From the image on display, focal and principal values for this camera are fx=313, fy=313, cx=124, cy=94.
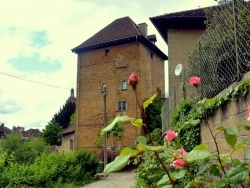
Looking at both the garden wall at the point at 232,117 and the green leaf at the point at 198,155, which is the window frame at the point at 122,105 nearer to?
the garden wall at the point at 232,117

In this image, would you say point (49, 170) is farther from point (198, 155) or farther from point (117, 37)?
point (117, 37)

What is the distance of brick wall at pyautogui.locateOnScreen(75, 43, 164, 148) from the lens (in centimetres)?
2892

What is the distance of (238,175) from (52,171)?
13143 millimetres

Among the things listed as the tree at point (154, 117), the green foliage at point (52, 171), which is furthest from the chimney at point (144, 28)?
the green foliage at point (52, 171)

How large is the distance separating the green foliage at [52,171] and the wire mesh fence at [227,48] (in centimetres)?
841

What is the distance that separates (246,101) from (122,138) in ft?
83.5

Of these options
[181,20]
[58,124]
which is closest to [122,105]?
→ [181,20]

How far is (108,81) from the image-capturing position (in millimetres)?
30391

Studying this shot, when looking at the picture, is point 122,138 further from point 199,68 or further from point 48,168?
point 199,68

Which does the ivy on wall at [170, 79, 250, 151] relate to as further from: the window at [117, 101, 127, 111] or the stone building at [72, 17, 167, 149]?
the window at [117, 101, 127, 111]

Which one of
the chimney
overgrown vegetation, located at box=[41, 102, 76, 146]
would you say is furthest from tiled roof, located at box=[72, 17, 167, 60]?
overgrown vegetation, located at box=[41, 102, 76, 146]

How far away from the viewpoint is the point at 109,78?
99.6 feet

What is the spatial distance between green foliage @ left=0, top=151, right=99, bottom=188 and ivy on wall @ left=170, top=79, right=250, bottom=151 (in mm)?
7177

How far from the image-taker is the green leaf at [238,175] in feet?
4.41
